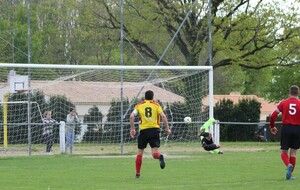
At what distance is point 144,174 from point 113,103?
52.1 ft

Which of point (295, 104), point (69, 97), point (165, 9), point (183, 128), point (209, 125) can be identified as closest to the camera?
point (295, 104)

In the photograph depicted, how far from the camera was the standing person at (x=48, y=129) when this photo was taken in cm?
2891

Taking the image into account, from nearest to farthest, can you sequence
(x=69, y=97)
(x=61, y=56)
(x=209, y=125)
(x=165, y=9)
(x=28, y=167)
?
1. (x=28, y=167)
2. (x=209, y=125)
3. (x=69, y=97)
4. (x=165, y=9)
5. (x=61, y=56)

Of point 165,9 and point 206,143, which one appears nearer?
point 206,143

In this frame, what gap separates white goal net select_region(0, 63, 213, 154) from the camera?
3012 cm

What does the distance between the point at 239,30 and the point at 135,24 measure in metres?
5.78

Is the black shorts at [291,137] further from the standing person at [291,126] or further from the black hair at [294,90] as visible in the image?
the black hair at [294,90]

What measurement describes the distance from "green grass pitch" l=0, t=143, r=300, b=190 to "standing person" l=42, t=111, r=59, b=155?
3.46m

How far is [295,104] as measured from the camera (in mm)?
16500

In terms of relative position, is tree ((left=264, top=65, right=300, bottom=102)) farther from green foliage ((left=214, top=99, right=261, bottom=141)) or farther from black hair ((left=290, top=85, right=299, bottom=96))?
black hair ((left=290, top=85, right=299, bottom=96))

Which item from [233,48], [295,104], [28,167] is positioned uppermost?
[233,48]

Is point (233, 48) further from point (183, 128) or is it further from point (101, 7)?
point (183, 128)

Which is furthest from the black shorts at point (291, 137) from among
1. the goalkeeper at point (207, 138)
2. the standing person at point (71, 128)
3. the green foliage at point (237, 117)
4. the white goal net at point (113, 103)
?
Answer: the green foliage at point (237, 117)

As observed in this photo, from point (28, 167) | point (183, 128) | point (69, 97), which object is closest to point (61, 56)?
point (69, 97)
